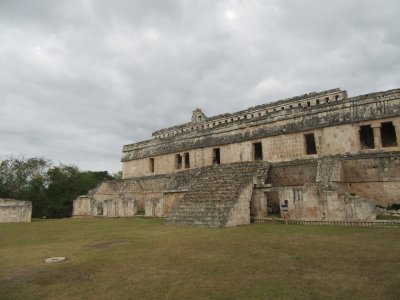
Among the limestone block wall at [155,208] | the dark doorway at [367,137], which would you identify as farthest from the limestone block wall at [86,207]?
the dark doorway at [367,137]

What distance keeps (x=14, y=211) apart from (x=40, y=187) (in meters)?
12.3

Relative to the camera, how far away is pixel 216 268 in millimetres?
5012

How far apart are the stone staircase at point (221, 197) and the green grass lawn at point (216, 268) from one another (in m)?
2.73

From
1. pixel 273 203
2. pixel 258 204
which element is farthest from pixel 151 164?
pixel 258 204

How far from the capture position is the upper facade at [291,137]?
13.3 metres

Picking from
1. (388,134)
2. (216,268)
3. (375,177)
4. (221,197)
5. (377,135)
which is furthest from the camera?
(388,134)

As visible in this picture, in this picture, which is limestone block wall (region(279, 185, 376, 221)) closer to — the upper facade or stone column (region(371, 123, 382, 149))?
stone column (region(371, 123, 382, 149))

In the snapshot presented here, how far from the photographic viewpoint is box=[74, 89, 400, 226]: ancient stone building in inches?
427

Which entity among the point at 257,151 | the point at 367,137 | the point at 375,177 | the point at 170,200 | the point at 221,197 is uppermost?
the point at 367,137

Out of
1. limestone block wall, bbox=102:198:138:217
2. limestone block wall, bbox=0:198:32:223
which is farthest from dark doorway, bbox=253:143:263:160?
limestone block wall, bbox=0:198:32:223

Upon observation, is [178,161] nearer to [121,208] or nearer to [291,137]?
[121,208]

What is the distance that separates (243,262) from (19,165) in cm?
3303

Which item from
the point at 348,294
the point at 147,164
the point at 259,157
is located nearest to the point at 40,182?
the point at 147,164

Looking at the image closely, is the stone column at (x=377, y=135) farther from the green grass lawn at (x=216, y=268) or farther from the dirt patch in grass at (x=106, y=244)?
the dirt patch in grass at (x=106, y=244)
